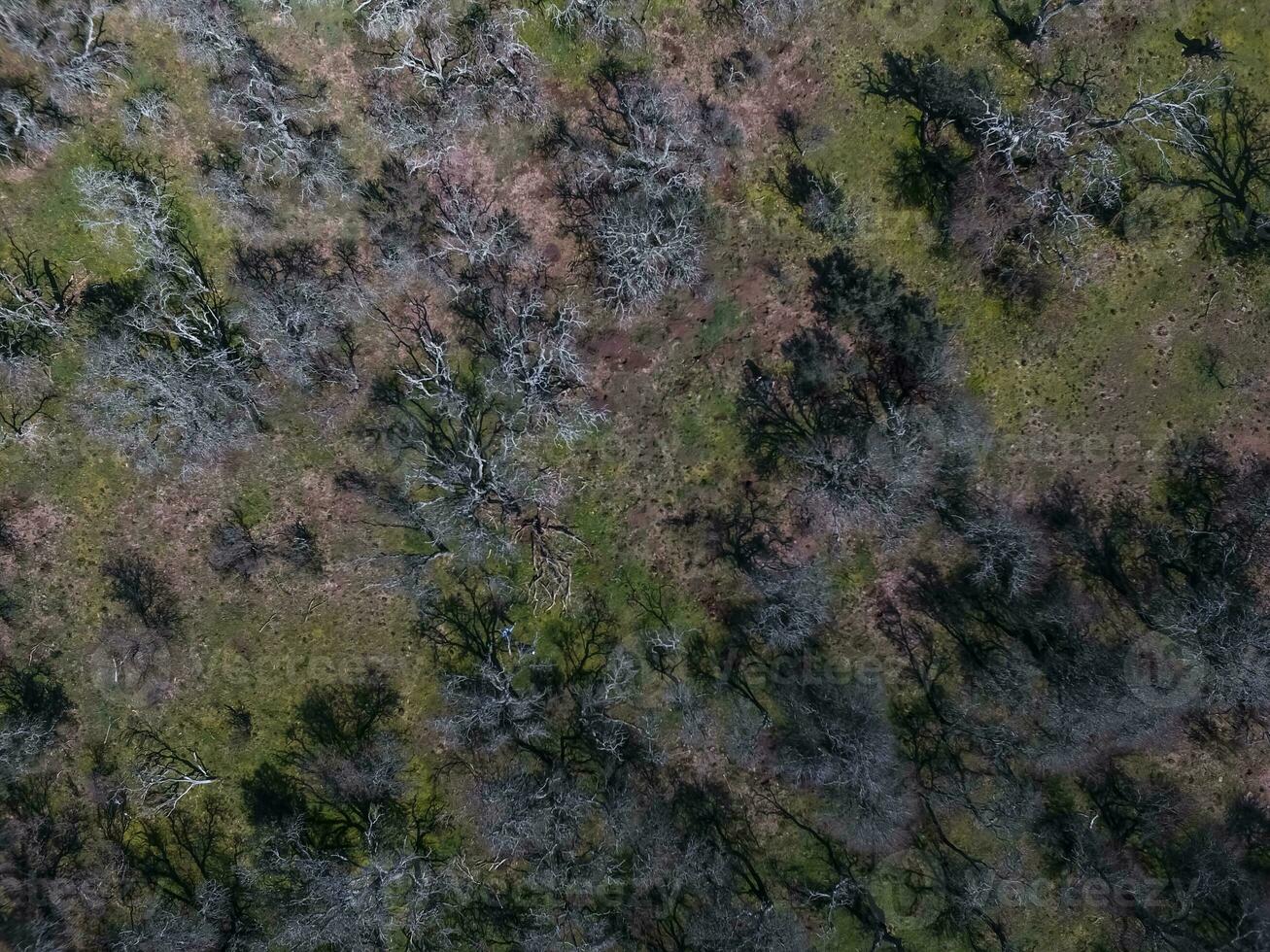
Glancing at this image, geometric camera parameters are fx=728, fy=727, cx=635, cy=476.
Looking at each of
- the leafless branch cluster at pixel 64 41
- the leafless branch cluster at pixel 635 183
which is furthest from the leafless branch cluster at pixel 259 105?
the leafless branch cluster at pixel 635 183

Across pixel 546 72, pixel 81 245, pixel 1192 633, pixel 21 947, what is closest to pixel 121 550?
pixel 81 245

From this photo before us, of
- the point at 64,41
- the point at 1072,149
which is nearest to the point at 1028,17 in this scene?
the point at 1072,149

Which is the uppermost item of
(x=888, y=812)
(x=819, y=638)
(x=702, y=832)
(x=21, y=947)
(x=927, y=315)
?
(x=927, y=315)

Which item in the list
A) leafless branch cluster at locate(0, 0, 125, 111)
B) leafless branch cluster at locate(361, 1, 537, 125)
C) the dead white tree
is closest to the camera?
leafless branch cluster at locate(0, 0, 125, 111)

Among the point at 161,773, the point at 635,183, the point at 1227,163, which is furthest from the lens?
the point at 161,773

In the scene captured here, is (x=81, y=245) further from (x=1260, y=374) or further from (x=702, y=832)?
(x=1260, y=374)

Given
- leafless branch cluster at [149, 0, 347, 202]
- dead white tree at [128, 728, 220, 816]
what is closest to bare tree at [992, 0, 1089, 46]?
leafless branch cluster at [149, 0, 347, 202]

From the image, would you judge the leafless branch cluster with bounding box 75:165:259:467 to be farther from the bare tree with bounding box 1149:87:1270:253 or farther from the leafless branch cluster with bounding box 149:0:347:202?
the bare tree with bounding box 1149:87:1270:253

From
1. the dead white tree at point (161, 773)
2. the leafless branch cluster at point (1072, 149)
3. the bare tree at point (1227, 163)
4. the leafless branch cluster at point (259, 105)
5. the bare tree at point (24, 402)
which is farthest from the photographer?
the dead white tree at point (161, 773)

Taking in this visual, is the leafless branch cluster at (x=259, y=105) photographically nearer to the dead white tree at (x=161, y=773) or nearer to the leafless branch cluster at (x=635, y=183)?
the leafless branch cluster at (x=635, y=183)

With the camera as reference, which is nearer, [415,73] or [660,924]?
[415,73]

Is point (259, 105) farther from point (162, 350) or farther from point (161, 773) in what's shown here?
point (161, 773)
